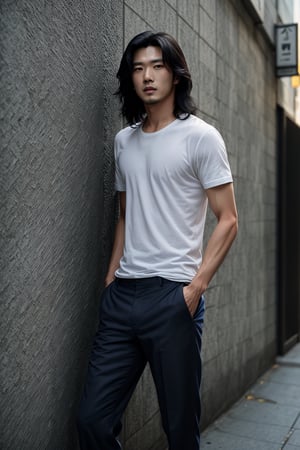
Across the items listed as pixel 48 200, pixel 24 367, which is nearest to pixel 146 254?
pixel 48 200

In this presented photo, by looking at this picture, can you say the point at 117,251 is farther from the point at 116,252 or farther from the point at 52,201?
the point at 52,201

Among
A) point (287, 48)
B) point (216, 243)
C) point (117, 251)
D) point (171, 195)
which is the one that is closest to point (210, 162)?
point (171, 195)

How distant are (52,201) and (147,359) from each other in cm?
78

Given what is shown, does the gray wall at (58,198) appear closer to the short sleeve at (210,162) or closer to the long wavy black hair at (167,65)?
the long wavy black hair at (167,65)

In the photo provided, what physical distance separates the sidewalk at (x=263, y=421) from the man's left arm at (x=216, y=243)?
213 centimetres

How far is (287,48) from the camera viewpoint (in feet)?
25.0

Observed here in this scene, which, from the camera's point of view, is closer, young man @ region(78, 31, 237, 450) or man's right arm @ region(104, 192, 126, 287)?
young man @ region(78, 31, 237, 450)

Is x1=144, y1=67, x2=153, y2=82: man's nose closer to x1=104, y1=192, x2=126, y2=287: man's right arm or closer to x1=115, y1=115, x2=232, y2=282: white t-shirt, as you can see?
x1=115, y1=115, x2=232, y2=282: white t-shirt

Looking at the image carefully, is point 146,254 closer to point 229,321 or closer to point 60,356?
point 60,356

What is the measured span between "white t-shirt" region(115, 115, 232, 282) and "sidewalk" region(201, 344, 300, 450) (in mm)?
2160

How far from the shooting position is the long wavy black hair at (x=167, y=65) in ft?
9.18

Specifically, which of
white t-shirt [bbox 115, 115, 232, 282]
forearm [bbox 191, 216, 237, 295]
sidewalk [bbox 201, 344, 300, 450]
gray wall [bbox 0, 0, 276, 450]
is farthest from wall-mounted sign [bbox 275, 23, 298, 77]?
forearm [bbox 191, 216, 237, 295]

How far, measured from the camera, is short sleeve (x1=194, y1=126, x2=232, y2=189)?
272cm

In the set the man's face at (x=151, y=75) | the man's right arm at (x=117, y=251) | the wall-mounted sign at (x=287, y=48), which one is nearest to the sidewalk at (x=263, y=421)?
the man's right arm at (x=117, y=251)
